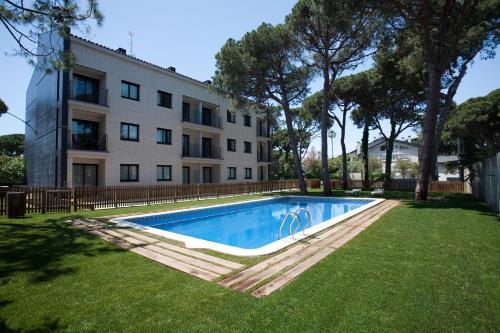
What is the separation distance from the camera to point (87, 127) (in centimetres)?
1895

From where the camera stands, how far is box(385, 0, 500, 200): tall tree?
1424 centimetres

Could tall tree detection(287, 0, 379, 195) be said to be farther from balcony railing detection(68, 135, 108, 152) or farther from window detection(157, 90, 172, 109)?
balcony railing detection(68, 135, 108, 152)

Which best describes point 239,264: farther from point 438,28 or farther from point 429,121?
point 438,28

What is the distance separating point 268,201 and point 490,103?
23883mm

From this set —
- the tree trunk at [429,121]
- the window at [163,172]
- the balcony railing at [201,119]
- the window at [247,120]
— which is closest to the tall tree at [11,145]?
the balcony railing at [201,119]

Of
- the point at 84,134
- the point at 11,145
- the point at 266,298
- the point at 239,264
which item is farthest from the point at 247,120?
the point at 11,145

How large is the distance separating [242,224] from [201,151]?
13.7 metres

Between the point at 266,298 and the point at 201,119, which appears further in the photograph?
the point at 201,119

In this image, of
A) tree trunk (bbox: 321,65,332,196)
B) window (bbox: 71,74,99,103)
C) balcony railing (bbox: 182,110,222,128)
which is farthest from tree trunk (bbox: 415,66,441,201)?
window (bbox: 71,74,99,103)

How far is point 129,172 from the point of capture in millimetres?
19953

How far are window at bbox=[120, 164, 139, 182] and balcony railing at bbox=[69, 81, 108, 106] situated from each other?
4364mm

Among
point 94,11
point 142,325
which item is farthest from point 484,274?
point 94,11

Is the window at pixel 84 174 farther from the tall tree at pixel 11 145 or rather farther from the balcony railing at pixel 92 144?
the tall tree at pixel 11 145

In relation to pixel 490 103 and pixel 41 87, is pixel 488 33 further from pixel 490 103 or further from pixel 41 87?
pixel 41 87
